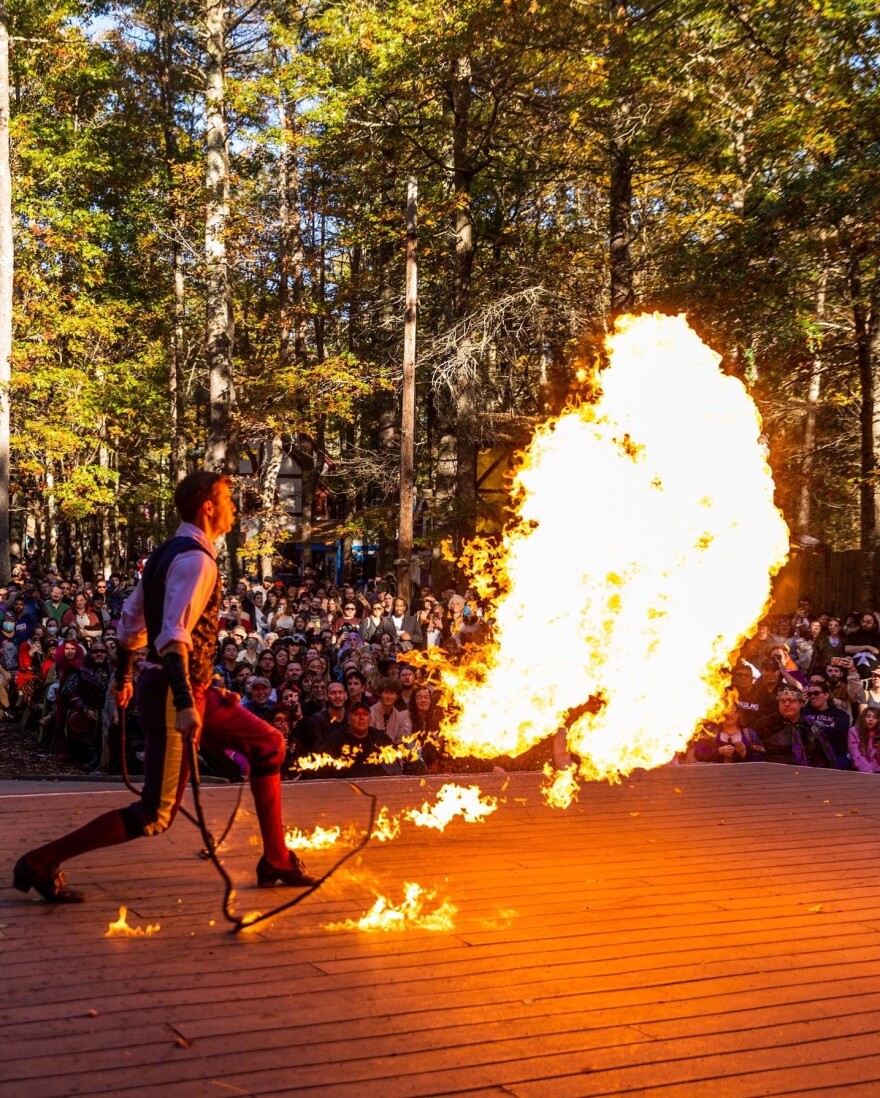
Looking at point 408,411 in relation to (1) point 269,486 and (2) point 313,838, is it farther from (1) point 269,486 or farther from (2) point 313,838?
(2) point 313,838

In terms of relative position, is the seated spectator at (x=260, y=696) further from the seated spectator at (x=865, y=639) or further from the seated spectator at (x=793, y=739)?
the seated spectator at (x=865, y=639)

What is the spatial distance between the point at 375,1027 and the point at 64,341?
→ 2941cm

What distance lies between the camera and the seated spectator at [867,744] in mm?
10352

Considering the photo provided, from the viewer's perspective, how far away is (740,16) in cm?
1655

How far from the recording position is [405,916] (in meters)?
5.37

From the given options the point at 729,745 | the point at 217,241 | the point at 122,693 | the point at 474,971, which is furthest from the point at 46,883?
the point at 217,241

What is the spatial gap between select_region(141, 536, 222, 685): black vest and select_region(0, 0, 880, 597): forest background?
12988 mm

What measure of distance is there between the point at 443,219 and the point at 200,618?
70.9 ft

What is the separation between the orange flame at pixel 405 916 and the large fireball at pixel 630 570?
1654 mm

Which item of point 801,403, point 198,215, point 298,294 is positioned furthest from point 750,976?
point 298,294

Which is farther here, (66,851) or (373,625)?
(373,625)

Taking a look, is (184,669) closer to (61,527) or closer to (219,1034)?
(219,1034)

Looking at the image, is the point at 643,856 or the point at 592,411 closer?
the point at 643,856

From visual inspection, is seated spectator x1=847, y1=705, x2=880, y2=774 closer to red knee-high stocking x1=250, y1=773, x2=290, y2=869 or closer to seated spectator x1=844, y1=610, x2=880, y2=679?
seated spectator x1=844, y1=610, x2=880, y2=679
